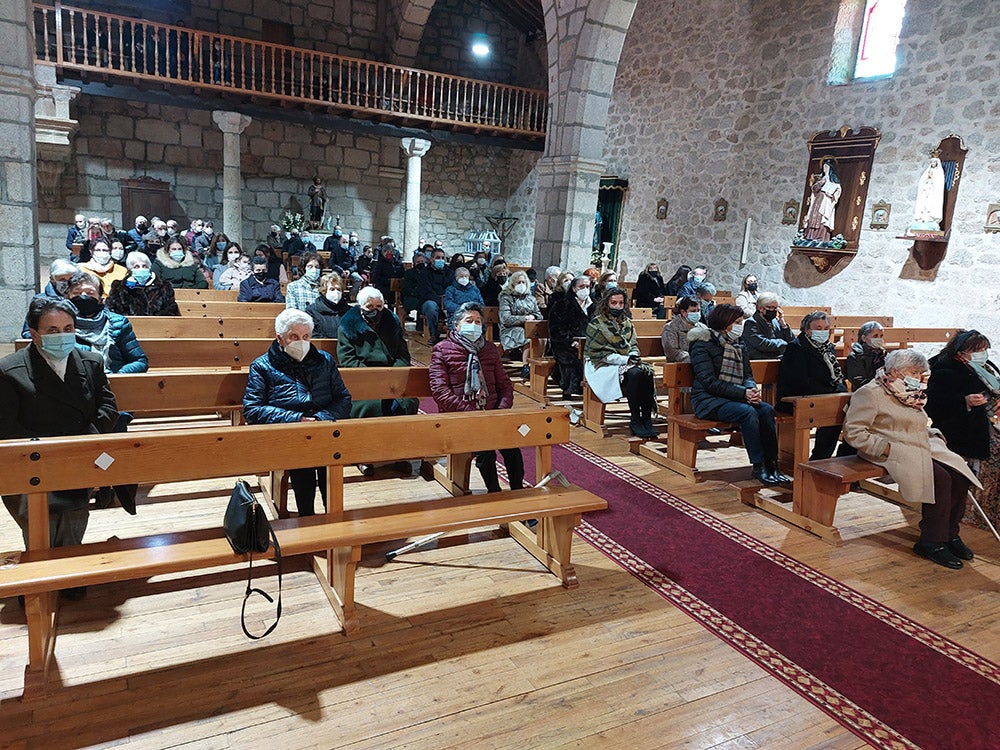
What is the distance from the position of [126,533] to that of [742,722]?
2904 mm

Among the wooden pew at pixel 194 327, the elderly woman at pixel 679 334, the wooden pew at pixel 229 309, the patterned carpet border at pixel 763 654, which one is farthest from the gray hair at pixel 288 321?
the elderly woman at pixel 679 334

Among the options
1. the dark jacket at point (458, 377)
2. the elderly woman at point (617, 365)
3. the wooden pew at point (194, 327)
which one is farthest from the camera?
the elderly woman at point (617, 365)

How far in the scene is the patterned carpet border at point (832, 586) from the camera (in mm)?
2812

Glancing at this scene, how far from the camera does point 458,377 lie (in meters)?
4.11

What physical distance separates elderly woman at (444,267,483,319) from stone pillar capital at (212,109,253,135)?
755 cm

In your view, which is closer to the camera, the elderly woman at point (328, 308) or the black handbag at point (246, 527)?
the black handbag at point (246, 527)

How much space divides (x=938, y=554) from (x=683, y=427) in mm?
1627

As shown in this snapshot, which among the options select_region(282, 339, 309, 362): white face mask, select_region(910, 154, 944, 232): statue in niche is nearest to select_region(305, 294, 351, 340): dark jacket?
select_region(282, 339, 309, 362): white face mask

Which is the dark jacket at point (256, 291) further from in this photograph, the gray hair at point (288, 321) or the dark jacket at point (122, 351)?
the gray hair at point (288, 321)

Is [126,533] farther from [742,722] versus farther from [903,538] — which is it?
[903,538]

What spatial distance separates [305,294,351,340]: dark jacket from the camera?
5.14 metres

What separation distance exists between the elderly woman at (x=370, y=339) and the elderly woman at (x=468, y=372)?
18.4 inches

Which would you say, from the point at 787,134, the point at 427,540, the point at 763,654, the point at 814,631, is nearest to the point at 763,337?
the point at 814,631

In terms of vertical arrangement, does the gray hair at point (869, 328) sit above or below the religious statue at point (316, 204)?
below
